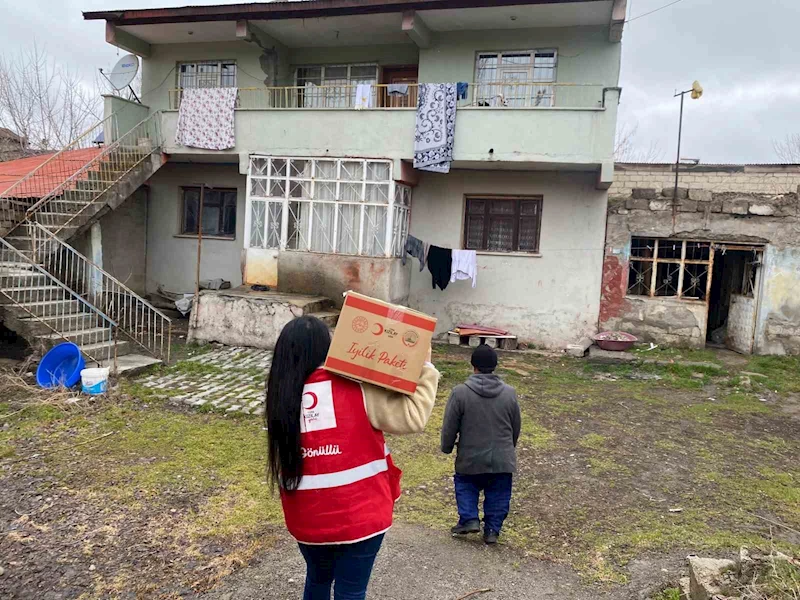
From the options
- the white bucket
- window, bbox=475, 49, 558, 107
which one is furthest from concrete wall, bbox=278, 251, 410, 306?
the white bucket

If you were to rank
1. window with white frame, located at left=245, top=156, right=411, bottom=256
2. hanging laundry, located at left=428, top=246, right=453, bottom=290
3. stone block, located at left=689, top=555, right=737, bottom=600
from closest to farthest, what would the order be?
stone block, located at left=689, top=555, right=737, bottom=600, window with white frame, located at left=245, top=156, right=411, bottom=256, hanging laundry, located at left=428, top=246, right=453, bottom=290

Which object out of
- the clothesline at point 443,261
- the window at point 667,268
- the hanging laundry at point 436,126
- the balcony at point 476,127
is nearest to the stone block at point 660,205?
the window at point 667,268

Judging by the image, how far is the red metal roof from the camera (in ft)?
36.5

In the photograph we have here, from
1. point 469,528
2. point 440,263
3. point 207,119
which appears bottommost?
point 469,528

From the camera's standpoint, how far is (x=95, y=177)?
11547 millimetres

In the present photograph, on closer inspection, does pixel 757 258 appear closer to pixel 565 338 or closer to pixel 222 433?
pixel 565 338

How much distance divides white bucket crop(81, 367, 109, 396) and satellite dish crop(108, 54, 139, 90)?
827cm

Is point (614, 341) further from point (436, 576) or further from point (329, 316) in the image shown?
point (436, 576)

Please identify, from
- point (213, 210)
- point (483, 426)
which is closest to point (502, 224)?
point (213, 210)

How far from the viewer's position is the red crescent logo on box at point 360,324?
2.35 metres

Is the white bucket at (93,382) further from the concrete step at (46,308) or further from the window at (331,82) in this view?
the window at (331,82)

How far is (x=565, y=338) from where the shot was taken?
12.1m

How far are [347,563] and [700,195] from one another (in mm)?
11466

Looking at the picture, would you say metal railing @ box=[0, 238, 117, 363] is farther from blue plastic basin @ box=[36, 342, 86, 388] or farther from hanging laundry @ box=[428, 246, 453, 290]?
hanging laundry @ box=[428, 246, 453, 290]
